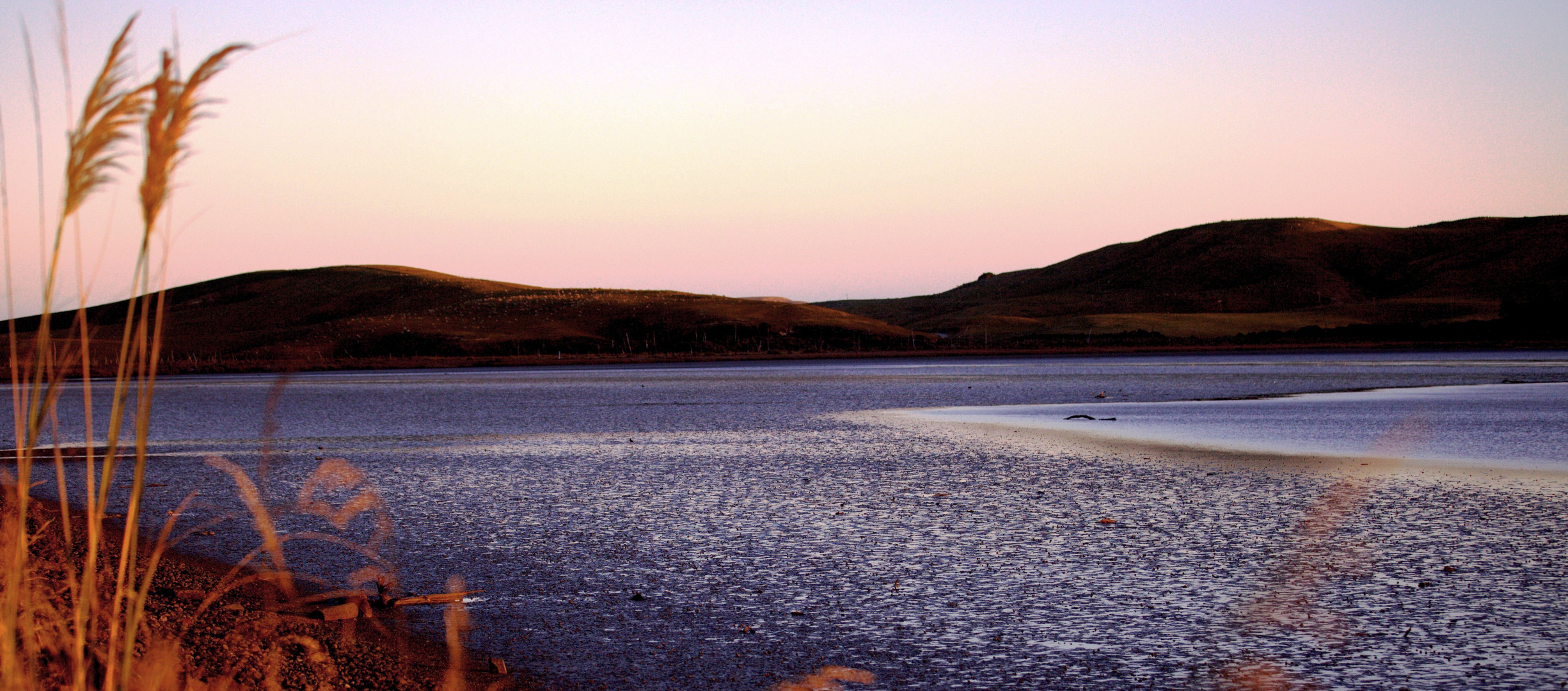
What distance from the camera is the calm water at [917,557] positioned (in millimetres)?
4453

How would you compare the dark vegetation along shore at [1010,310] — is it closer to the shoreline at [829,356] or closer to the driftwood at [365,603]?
the shoreline at [829,356]

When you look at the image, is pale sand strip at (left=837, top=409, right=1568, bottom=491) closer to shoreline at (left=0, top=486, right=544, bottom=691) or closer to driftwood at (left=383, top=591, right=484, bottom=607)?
driftwood at (left=383, top=591, right=484, bottom=607)

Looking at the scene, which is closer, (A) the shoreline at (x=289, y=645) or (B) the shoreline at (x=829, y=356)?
(A) the shoreline at (x=289, y=645)

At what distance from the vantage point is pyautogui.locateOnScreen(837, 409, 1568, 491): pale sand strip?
945 cm

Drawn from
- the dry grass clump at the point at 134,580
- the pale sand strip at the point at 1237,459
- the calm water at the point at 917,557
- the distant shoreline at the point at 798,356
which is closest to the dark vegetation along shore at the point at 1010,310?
the distant shoreline at the point at 798,356

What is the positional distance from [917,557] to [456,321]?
88.6 meters

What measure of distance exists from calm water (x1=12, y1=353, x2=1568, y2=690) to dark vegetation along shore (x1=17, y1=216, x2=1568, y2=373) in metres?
25.7

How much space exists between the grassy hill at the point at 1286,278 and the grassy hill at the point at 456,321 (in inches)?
729

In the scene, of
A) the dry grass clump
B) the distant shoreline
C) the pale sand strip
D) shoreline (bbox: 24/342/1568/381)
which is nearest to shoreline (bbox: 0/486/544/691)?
the dry grass clump

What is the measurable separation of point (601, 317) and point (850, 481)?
84515 mm

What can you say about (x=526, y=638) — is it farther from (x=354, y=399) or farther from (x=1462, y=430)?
(x=354, y=399)

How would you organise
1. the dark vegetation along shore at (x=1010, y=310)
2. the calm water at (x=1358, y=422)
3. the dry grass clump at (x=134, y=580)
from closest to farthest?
the dry grass clump at (x=134, y=580), the calm water at (x=1358, y=422), the dark vegetation along shore at (x=1010, y=310)

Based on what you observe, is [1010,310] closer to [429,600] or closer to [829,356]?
[829,356]

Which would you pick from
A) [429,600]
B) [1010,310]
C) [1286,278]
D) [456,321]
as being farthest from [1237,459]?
[1286,278]
